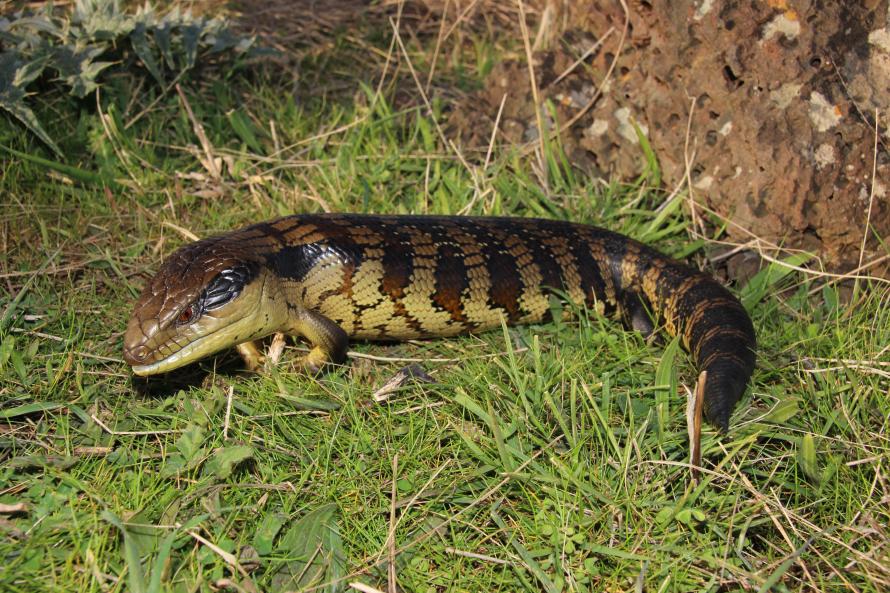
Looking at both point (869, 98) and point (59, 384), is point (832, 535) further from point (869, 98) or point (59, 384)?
point (59, 384)

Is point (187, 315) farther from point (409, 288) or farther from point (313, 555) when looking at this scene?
point (313, 555)

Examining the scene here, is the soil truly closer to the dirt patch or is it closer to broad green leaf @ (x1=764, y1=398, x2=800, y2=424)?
the dirt patch

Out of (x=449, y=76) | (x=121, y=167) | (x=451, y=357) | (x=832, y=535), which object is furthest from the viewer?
(x=449, y=76)

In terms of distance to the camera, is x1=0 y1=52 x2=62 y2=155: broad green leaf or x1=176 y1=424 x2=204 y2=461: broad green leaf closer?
x1=176 y1=424 x2=204 y2=461: broad green leaf

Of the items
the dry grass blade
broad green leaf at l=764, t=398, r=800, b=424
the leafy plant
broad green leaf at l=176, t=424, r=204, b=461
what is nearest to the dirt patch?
broad green leaf at l=764, t=398, r=800, b=424

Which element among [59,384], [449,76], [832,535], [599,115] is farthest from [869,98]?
[59,384]

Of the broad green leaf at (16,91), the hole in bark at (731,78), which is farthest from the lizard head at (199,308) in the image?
the hole in bark at (731,78)

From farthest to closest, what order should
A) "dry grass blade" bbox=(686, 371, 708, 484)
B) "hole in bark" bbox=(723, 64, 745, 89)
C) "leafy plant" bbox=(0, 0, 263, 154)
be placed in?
1. "leafy plant" bbox=(0, 0, 263, 154)
2. "hole in bark" bbox=(723, 64, 745, 89)
3. "dry grass blade" bbox=(686, 371, 708, 484)
